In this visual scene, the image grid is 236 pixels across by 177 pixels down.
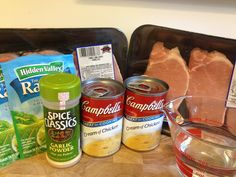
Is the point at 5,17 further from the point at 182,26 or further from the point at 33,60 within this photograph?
the point at 182,26

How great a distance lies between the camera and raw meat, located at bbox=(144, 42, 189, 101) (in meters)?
0.75

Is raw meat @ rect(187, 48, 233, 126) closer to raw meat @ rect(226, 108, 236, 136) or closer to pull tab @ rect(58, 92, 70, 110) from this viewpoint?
raw meat @ rect(226, 108, 236, 136)

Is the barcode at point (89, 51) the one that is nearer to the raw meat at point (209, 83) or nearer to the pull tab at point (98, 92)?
the pull tab at point (98, 92)

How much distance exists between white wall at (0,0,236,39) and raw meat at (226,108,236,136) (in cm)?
19

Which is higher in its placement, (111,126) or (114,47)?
(114,47)

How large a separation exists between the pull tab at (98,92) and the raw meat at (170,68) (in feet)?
0.54

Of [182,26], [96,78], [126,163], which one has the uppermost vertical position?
[182,26]

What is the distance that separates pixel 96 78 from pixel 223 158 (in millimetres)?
352

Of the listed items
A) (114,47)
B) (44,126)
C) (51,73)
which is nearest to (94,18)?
(114,47)

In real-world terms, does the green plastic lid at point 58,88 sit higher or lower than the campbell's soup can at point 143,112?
higher

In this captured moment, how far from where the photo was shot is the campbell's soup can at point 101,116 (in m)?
0.62

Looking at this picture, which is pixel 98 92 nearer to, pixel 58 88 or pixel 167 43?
pixel 58 88

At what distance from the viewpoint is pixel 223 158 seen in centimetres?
67

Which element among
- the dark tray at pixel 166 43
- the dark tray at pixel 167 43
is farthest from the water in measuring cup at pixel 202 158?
the dark tray at pixel 167 43
